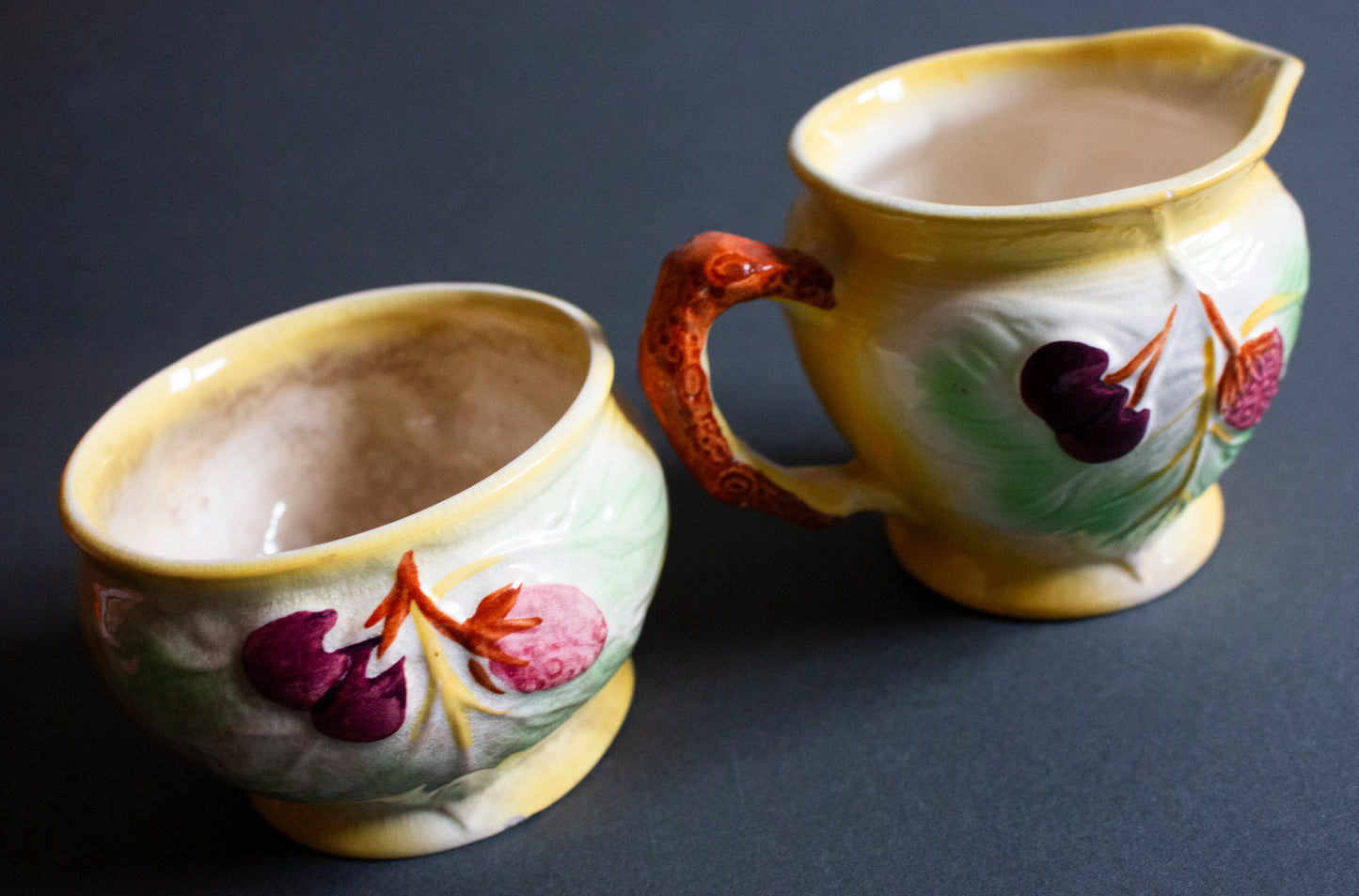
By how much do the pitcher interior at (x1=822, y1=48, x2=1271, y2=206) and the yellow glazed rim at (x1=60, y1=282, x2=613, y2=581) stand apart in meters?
0.30

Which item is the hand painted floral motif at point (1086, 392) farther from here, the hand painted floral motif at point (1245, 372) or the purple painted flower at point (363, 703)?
the purple painted flower at point (363, 703)

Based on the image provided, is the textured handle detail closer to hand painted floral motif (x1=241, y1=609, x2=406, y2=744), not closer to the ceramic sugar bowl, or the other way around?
the ceramic sugar bowl

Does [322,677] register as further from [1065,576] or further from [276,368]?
[1065,576]

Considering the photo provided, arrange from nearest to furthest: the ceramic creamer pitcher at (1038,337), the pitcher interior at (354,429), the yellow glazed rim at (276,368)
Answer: the yellow glazed rim at (276,368) < the ceramic creamer pitcher at (1038,337) < the pitcher interior at (354,429)

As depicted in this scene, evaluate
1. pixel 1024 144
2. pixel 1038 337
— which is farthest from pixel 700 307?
pixel 1024 144

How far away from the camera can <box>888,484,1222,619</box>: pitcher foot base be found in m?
0.92

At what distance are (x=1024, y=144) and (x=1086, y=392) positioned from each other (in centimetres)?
38

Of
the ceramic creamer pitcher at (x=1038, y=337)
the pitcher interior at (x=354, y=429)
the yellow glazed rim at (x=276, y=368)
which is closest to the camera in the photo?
the yellow glazed rim at (x=276, y=368)

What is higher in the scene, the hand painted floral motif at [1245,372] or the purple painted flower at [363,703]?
the hand painted floral motif at [1245,372]

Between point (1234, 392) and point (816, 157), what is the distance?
0.33 metres

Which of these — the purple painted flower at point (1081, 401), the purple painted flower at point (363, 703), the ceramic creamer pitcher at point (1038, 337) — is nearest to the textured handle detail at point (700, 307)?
the ceramic creamer pitcher at point (1038, 337)

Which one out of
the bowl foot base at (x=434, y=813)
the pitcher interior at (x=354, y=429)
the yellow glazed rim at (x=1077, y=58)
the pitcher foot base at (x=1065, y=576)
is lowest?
the bowl foot base at (x=434, y=813)

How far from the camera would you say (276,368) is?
926 mm

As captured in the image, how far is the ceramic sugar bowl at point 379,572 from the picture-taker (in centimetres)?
65
